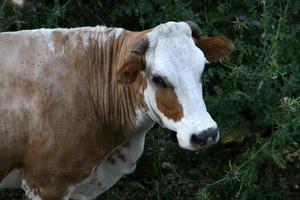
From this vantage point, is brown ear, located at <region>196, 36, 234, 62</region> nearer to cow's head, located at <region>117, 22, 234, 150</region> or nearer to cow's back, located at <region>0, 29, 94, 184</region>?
cow's head, located at <region>117, 22, 234, 150</region>

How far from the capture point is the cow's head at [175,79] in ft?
14.5

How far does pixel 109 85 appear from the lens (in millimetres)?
4969

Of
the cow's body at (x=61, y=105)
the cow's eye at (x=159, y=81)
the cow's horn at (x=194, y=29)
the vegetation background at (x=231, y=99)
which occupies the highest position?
the cow's horn at (x=194, y=29)

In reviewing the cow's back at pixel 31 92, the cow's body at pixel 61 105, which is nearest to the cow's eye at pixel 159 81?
the cow's body at pixel 61 105

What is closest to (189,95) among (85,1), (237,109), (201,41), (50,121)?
(201,41)

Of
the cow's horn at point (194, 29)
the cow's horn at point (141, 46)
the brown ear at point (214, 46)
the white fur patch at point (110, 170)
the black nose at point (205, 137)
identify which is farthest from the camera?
the white fur patch at point (110, 170)

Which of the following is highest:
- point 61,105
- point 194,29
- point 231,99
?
point 194,29

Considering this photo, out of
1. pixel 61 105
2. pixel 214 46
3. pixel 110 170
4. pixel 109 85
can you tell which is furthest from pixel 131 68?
pixel 110 170

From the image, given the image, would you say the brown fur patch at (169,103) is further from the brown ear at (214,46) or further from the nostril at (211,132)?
the brown ear at (214,46)

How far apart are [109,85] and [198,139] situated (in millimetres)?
847

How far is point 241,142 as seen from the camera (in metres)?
6.49

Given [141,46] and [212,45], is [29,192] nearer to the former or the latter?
[141,46]

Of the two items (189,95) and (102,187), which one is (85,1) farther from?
(189,95)

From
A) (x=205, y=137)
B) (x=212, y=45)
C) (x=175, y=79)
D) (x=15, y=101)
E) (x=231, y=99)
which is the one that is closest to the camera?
(x=205, y=137)
